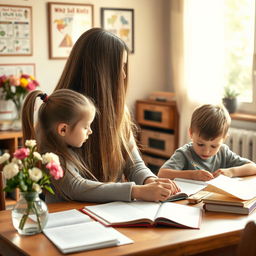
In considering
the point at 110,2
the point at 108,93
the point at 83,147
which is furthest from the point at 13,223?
the point at 110,2

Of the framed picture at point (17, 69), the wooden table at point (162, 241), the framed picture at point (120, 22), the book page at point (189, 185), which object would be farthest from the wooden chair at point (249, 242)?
the framed picture at point (120, 22)

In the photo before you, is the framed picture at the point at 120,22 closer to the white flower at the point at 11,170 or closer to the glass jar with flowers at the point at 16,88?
the glass jar with flowers at the point at 16,88

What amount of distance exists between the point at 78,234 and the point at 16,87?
2.58m

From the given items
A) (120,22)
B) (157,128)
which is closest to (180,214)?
(157,128)

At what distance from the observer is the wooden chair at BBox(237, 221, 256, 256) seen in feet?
3.72

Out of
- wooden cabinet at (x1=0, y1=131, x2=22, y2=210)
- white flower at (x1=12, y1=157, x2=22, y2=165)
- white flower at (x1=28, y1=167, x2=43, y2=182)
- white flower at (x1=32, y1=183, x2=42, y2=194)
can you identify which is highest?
white flower at (x1=12, y1=157, x2=22, y2=165)

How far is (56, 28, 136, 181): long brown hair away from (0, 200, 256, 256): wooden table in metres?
0.53

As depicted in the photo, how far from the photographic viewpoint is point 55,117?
1801mm

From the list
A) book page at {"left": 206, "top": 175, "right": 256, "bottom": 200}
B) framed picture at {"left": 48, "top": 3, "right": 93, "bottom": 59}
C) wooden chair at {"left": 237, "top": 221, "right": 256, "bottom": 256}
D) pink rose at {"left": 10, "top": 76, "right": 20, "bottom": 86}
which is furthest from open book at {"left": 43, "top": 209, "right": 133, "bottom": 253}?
framed picture at {"left": 48, "top": 3, "right": 93, "bottom": 59}

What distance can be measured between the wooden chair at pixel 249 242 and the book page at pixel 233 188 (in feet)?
1.87

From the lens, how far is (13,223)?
1466 millimetres

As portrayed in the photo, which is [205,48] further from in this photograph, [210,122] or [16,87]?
[210,122]

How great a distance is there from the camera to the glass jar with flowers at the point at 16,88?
12.4 ft

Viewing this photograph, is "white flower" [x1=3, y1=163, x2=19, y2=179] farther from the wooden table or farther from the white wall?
the white wall
